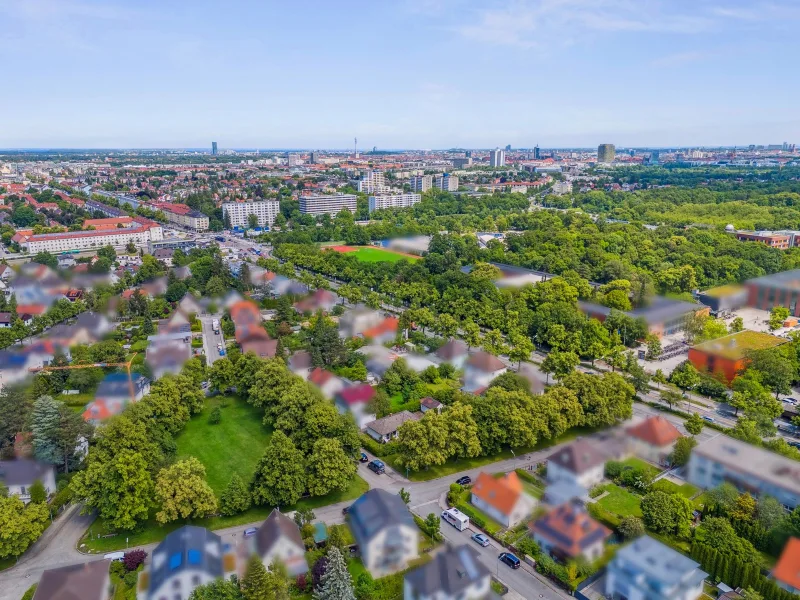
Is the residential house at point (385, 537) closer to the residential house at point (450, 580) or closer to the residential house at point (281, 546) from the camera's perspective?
the residential house at point (450, 580)

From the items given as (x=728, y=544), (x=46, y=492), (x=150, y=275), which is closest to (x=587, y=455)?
(x=728, y=544)

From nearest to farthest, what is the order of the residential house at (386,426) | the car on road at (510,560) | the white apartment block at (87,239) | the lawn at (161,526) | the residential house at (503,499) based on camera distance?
the car on road at (510,560) < the lawn at (161,526) < the residential house at (503,499) < the residential house at (386,426) < the white apartment block at (87,239)

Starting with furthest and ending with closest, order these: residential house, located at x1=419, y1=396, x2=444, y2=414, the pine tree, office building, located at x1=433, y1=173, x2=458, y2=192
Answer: office building, located at x1=433, y1=173, x2=458, y2=192
residential house, located at x1=419, y1=396, x2=444, y2=414
the pine tree

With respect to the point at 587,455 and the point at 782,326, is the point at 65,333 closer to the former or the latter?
the point at 587,455

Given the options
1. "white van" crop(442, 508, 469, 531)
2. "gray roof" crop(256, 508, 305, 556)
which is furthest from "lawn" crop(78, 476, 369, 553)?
"white van" crop(442, 508, 469, 531)

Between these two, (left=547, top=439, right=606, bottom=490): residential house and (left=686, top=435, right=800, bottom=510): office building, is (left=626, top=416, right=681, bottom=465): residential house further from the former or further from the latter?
(left=547, top=439, right=606, bottom=490): residential house

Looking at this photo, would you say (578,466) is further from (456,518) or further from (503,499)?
(456,518)

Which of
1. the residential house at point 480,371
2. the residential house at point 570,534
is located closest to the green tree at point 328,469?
the residential house at point 570,534
